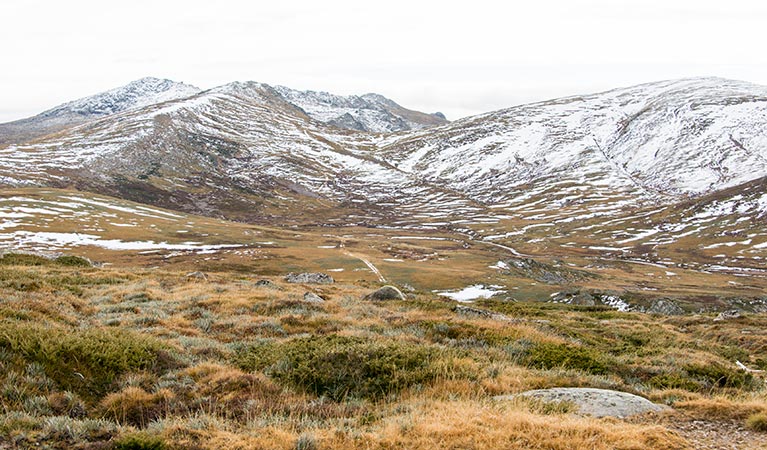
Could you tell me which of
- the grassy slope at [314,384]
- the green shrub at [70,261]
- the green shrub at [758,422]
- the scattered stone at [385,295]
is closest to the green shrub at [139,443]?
the grassy slope at [314,384]

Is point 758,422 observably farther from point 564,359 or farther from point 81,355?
point 81,355

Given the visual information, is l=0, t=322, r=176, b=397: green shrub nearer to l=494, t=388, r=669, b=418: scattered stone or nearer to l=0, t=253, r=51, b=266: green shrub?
l=494, t=388, r=669, b=418: scattered stone

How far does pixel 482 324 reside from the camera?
57.3ft

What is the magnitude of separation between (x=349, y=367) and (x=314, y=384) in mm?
884

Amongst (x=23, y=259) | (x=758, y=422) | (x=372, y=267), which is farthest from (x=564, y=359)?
(x=372, y=267)

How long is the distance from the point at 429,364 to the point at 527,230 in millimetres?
180222

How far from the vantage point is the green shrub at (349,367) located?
10.5 meters

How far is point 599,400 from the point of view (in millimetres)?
9109

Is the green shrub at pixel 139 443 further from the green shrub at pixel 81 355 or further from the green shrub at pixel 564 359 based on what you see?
the green shrub at pixel 564 359

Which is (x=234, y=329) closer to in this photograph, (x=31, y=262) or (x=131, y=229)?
(x=31, y=262)

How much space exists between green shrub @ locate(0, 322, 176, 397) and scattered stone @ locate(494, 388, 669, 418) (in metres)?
7.87

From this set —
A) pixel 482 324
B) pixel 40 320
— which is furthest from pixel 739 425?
pixel 40 320

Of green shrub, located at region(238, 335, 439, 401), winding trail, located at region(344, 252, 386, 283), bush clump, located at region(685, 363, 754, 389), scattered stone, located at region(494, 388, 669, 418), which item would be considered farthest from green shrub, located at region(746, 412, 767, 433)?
winding trail, located at region(344, 252, 386, 283)

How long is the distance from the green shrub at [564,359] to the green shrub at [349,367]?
301cm
